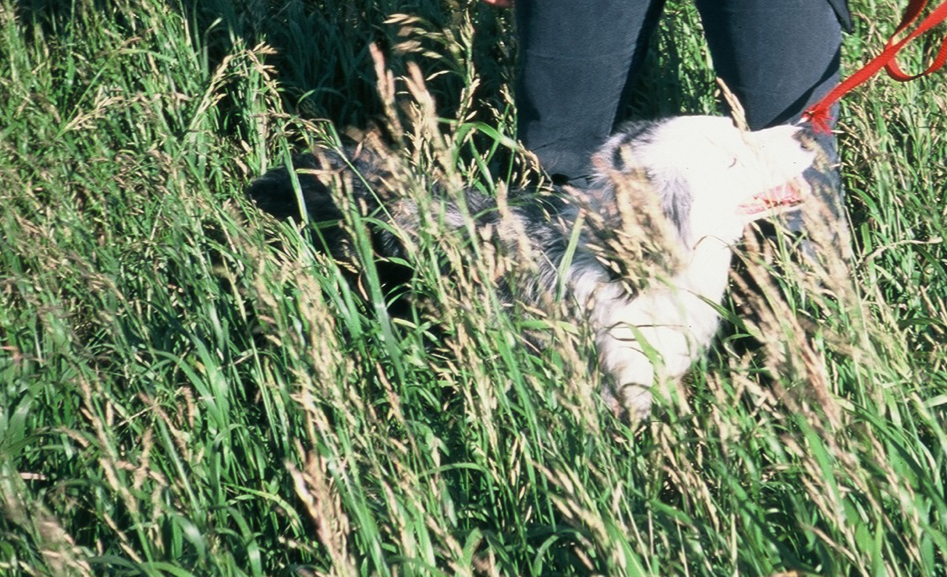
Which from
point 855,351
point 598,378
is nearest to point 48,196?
point 598,378

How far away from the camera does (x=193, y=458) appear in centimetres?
176

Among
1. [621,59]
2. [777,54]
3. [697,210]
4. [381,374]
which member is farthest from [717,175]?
[381,374]

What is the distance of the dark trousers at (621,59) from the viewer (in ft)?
7.05

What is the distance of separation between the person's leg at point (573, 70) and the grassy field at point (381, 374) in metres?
0.18

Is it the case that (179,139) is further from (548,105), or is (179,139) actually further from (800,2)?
(800,2)

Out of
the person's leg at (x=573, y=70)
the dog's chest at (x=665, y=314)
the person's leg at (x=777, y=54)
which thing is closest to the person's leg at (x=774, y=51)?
the person's leg at (x=777, y=54)

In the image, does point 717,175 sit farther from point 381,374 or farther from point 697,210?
point 381,374

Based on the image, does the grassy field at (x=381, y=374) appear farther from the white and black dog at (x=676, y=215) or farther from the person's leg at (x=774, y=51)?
the person's leg at (x=774, y=51)

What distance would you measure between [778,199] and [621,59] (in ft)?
1.70

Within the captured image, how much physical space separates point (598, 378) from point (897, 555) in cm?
46

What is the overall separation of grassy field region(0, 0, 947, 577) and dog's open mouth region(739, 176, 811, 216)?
105 mm

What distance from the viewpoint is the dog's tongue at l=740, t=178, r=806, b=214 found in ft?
6.66

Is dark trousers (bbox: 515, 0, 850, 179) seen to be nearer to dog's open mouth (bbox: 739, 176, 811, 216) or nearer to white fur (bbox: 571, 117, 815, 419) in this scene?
white fur (bbox: 571, 117, 815, 419)

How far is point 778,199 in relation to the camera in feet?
6.75
